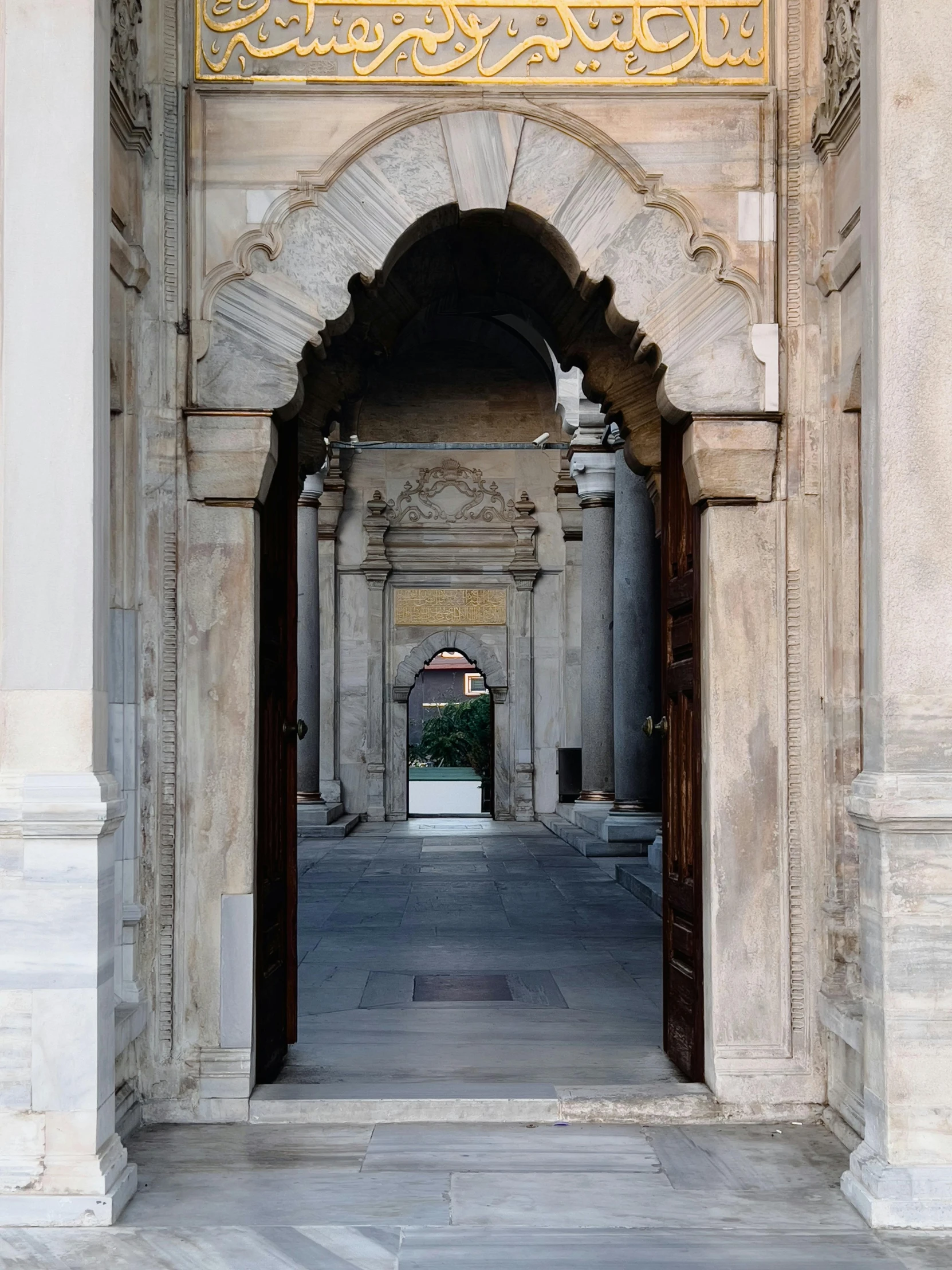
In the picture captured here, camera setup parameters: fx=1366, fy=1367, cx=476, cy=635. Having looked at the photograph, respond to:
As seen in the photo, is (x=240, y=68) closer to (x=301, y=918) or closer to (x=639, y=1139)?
(x=639, y=1139)

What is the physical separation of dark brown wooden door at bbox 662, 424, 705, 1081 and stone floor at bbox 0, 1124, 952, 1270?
1.71 ft

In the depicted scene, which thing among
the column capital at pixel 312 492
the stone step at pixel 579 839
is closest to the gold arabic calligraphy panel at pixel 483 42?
the stone step at pixel 579 839

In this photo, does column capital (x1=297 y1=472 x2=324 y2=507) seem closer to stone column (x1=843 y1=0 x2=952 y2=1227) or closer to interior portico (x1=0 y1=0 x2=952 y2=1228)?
interior portico (x1=0 y1=0 x2=952 y2=1228)

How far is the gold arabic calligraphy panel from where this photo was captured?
4492mm

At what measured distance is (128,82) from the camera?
4.23 meters

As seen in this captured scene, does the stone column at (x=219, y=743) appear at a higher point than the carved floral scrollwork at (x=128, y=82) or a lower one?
lower

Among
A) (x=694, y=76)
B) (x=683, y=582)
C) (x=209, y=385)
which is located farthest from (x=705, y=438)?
(x=209, y=385)

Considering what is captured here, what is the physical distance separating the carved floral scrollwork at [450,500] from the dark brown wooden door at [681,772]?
45.0 ft

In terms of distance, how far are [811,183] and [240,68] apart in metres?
1.92

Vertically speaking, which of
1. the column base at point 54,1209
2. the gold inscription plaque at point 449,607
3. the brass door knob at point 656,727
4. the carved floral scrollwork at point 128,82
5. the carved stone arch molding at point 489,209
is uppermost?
the carved floral scrollwork at point 128,82

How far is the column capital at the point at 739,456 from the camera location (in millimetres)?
4434

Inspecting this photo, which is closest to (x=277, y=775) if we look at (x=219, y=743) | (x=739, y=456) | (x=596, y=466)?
(x=219, y=743)

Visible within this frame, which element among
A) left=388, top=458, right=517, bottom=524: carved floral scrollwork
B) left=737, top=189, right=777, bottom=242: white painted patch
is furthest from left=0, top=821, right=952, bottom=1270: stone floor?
left=388, top=458, right=517, bottom=524: carved floral scrollwork

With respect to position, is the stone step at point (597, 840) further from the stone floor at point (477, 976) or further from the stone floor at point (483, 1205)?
the stone floor at point (483, 1205)
